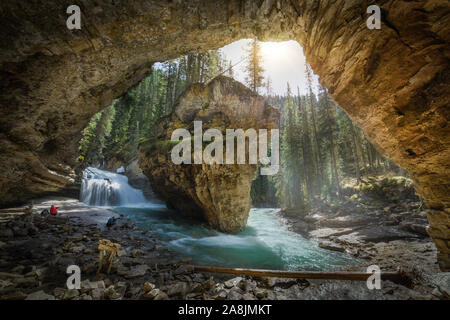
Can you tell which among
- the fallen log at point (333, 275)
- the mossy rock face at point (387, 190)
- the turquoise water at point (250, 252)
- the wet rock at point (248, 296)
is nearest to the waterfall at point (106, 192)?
the turquoise water at point (250, 252)

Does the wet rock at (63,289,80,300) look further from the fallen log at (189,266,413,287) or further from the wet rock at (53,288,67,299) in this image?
the fallen log at (189,266,413,287)

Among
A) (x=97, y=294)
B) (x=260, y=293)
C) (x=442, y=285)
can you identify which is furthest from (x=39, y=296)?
(x=442, y=285)

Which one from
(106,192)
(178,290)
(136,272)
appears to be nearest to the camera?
(178,290)

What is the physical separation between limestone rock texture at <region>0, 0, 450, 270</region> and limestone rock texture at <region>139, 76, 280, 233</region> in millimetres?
6658

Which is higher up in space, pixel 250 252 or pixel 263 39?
pixel 263 39

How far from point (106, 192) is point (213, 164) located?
16.2 meters

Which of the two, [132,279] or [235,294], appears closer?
[235,294]

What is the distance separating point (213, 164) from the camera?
12.9m

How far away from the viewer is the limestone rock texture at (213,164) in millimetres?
13695

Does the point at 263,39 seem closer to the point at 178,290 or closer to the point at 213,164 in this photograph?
the point at 213,164

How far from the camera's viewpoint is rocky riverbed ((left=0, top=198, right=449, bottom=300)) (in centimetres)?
377

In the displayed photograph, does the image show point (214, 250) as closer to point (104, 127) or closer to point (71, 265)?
point (71, 265)
